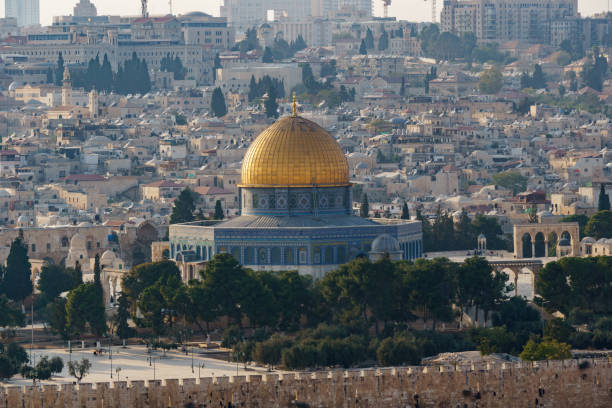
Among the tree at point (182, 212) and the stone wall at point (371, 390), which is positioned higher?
the stone wall at point (371, 390)

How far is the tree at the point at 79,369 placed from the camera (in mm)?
62531

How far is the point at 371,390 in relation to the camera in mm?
50750

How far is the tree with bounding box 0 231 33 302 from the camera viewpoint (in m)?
80.4

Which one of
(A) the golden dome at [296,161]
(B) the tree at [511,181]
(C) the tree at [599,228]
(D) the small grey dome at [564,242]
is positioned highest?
(A) the golden dome at [296,161]

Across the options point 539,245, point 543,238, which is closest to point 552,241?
point 539,245

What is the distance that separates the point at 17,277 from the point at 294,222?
9012 millimetres

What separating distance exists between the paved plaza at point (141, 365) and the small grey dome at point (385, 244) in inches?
424

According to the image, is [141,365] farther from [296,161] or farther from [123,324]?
[296,161]

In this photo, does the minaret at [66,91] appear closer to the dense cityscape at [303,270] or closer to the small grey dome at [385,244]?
the dense cityscape at [303,270]

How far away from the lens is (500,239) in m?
96.8

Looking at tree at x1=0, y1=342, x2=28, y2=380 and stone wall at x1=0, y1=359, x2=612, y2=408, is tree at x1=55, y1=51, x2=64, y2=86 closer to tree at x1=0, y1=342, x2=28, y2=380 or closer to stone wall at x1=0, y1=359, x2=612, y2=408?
tree at x1=0, y1=342, x2=28, y2=380

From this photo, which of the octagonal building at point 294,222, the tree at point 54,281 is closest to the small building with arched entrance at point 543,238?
the octagonal building at point 294,222

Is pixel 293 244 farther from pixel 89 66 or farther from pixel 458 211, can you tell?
pixel 89 66

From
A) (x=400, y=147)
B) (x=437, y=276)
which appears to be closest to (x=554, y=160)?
(x=400, y=147)
